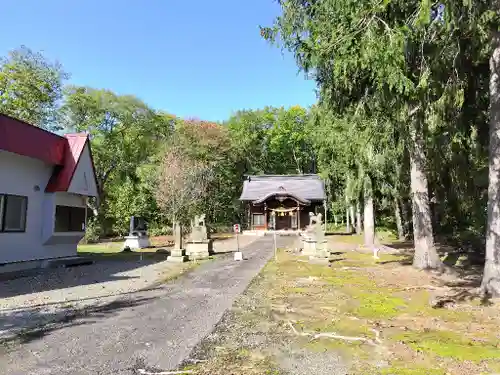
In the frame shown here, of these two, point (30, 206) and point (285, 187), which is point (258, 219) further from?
point (30, 206)

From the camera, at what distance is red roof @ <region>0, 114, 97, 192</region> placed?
1167 centimetres

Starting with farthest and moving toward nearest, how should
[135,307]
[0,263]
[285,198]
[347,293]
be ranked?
[285,198]
[0,263]
[347,293]
[135,307]

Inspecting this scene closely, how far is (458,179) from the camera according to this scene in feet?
46.4

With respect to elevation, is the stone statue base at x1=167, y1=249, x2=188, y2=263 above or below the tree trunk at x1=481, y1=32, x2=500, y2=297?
below

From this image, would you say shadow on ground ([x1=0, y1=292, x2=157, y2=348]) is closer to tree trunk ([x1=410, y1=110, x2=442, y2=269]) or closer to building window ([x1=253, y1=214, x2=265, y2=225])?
tree trunk ([x1=410, y1=110, x2=442, y2=269])

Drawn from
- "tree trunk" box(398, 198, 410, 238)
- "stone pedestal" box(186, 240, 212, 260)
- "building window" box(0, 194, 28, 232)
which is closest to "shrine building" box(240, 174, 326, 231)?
"tree trunk" box(398, 198, 410, 238)

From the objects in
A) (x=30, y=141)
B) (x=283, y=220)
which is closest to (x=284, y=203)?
(x=283, y=220)

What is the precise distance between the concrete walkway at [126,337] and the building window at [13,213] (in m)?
6.16

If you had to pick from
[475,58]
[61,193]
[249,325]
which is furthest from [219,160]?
[249,325]

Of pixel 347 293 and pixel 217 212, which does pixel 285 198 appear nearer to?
pixel 217 212

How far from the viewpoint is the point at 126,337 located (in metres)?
5.14

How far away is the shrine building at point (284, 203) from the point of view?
121 ft

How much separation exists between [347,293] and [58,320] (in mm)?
5695

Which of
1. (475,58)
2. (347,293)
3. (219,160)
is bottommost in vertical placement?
(347,293)
